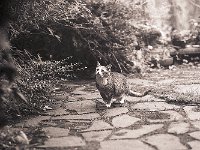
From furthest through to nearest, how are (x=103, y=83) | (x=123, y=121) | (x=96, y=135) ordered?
(x=103, y=83)
(x=123, y=121)
(x=96, y=135)

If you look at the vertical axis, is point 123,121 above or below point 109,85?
below

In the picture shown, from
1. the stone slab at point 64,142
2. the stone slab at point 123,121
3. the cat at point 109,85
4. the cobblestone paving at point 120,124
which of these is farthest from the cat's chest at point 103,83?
the stone slab at point 64,142

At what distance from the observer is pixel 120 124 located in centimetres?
425

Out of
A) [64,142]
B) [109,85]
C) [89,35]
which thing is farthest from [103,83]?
[89,35]

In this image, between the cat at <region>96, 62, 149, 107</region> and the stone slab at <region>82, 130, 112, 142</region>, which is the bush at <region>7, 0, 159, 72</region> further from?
the stone slab at <region>82, 130, 112, 142</region>

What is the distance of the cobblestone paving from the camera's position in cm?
357

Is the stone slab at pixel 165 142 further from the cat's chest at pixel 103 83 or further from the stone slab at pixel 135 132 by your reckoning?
the cat's chest at pixel 103 83

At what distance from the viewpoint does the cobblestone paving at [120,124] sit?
3.57 metres

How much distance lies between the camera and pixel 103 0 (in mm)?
7473

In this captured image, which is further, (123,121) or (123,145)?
(123,121)

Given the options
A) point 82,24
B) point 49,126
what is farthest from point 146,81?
point 49,126

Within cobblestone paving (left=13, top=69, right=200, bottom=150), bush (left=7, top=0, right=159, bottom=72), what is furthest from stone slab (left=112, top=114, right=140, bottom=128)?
bush (left=7, top=0, right=159, bottom=72)

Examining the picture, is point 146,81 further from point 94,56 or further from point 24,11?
point 24,11

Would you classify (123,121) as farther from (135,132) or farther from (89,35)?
(89,35)
